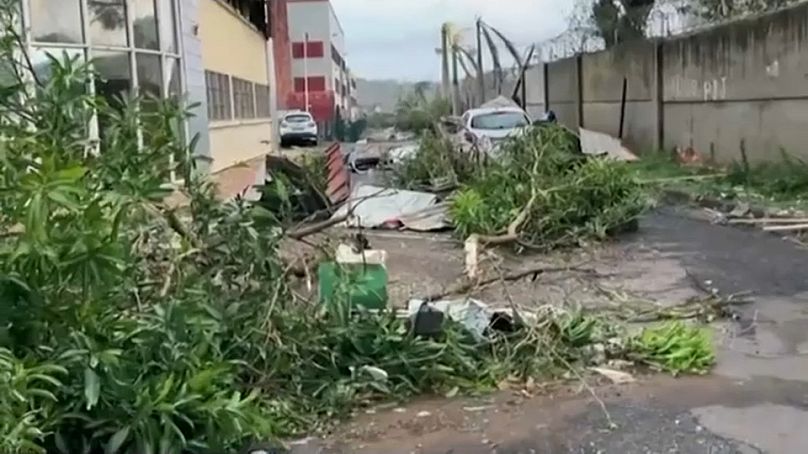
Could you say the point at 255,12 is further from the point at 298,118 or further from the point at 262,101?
the point at 298,118

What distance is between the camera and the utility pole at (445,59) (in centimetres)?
4222

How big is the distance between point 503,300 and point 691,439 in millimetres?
3055

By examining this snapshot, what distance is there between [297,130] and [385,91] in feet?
98.1

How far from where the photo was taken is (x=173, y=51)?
1462 centimetres

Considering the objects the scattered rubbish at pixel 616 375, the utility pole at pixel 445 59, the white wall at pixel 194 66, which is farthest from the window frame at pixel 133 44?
the utility pole at pixel 445 59

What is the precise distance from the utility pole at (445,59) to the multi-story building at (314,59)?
10.5 m

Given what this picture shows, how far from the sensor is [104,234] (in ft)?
12.9

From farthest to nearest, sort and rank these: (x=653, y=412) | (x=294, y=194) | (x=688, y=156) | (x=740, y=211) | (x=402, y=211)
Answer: (x=688, y=156)
(x=402, y=211)
(x=740, y=211)
(x=294, y=194)
(x=653, y=412)

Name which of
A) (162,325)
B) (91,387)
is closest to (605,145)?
→ (162,325)

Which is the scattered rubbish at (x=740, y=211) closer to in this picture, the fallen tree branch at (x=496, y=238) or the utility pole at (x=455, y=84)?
the fallen tree branch at (x=496, y=238)

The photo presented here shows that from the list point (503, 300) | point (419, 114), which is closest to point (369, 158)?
point (419, 114)

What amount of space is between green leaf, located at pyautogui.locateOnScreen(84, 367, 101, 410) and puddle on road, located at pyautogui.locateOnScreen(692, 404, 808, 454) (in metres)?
2.97

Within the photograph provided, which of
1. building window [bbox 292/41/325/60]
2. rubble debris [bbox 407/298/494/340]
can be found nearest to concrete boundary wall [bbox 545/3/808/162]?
rubble debris [bbox 407/298/494/340]

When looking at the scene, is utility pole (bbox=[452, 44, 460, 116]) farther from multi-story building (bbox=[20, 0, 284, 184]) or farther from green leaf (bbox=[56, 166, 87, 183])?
green leaf (bbox=[56, 166, 87, 183])
